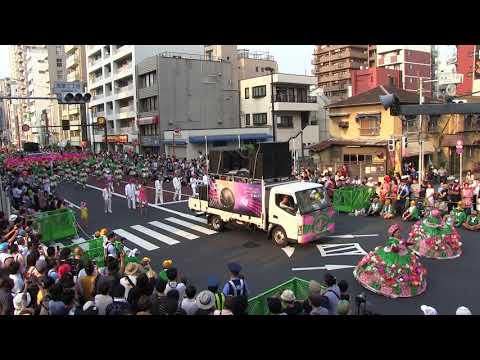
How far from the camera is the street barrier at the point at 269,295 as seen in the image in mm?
7243

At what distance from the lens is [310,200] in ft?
47.6

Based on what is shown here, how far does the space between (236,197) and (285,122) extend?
36.1 meters

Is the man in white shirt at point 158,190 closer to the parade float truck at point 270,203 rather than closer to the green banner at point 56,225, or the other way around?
the parade float truck at point 270,203

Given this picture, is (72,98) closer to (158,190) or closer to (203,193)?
(203,193)

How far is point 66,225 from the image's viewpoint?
16562 mm

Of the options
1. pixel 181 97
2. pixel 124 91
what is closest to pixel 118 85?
pixel 124 91

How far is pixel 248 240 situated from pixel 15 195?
1258 centimetres

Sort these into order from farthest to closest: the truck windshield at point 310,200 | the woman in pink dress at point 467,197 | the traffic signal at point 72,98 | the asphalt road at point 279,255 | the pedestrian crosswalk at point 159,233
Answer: the traffic signal at point 72,98 < the woman in pink dress at point 467,197 < the pedestrian crosswalk at point 159,233 < the truck windshield at point 310,200 < the asphalt road at point 279,255

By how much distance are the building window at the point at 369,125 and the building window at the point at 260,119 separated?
57.8 ft

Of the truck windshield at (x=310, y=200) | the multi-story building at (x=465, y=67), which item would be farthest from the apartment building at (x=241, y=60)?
the truck windshield at (x=310, y=200)

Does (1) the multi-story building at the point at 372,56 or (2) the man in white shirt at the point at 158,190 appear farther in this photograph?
(1) the multi-story building at the point at 372,56

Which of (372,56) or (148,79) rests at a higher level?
(372,56)
